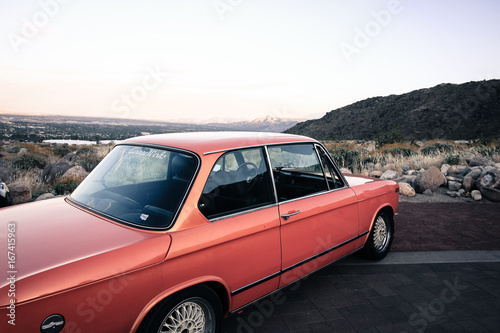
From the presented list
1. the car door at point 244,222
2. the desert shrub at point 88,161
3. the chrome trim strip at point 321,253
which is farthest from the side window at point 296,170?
the desert shrub at point 88,161

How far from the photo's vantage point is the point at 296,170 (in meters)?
3.63

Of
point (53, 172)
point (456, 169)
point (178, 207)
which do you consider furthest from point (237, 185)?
point (53, 172)

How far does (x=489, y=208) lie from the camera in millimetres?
6785

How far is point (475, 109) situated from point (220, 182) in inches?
2241

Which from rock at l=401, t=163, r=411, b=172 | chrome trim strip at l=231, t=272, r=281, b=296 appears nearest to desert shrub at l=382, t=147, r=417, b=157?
rock at l=401, t=163, r=411, b=172

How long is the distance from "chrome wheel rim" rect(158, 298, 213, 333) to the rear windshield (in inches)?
22.6

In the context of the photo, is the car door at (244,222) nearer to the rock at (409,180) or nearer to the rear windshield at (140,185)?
the rear windshield at (140,185)

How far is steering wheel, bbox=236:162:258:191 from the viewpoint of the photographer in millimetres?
2709

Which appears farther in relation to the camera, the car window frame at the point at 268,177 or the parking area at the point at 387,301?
the parking area at the point at 387,301

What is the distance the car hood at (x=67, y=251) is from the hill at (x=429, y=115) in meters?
40.3

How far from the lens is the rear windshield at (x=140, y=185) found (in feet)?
7.27

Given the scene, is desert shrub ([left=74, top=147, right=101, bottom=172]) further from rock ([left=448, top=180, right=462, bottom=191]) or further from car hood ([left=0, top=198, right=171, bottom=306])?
rock ([left=448, top=180, right=462, bottom=191])

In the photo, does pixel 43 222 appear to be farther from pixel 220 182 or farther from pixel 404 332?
pixel 404 332

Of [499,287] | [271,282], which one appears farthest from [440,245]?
[271,282]
